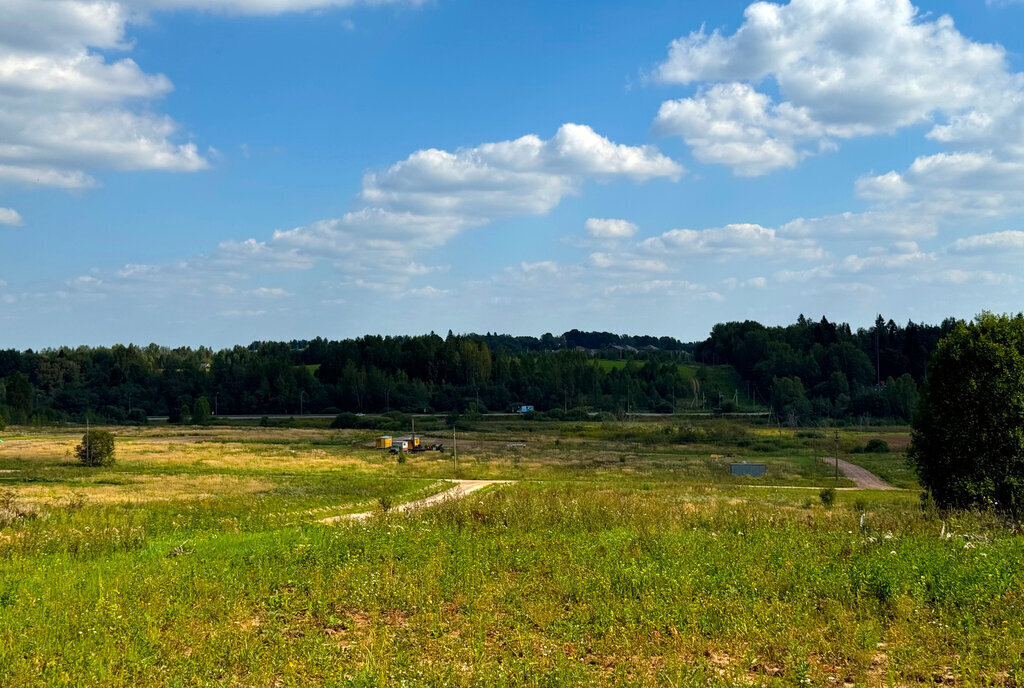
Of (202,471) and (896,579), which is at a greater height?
(896,579)

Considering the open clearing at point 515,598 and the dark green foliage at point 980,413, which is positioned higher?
the dark green foliage at point 980,413

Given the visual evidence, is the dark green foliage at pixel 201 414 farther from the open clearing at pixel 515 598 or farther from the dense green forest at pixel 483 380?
the open clearing at pixel 515 598

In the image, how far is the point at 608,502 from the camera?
23594 mm

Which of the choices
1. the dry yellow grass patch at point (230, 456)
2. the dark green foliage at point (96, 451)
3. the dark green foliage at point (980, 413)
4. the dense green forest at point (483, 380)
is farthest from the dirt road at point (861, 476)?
the dense green forest at point (483, 380)

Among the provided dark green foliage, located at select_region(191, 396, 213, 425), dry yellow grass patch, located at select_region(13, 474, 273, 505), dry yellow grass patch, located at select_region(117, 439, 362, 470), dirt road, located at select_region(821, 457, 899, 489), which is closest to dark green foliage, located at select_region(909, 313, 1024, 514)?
dirt road, located at select_region(821, 457, 899, 489)

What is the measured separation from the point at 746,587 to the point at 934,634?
120 inches

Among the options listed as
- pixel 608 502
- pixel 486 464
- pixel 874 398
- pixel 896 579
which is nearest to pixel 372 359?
pixel 874 398

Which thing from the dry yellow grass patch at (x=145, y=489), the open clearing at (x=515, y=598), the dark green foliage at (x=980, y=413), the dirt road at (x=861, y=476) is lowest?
the dirt road at (x=861, y=476)

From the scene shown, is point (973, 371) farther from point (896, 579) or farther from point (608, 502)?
point (896, 579)

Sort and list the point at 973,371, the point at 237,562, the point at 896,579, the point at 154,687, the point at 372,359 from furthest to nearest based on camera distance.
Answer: the point at 372,359, the point at 973,371, the point at 237,562, the point at 896,579, the point at 154,687

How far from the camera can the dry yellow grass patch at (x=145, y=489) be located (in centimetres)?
3225

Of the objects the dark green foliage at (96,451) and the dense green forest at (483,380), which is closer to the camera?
the dark green foliage at (96,451)

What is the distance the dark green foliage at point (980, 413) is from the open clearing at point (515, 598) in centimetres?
893

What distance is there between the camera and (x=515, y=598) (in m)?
12.7
